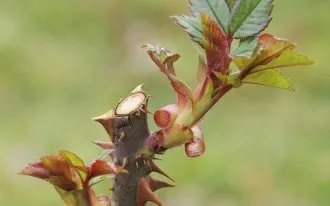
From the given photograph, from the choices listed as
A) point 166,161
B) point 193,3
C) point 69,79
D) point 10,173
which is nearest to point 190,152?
point 193,3

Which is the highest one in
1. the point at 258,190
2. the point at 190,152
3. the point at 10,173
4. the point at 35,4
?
the point at 190,152

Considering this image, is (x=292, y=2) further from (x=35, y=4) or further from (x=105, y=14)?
(x=35, y=4)

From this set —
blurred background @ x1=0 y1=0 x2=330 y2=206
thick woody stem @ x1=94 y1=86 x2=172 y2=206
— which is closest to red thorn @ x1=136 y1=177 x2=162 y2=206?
thick woody stem @ x1=94 y1=86 x2=172 y2=206

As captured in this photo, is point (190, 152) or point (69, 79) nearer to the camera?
point (190, 152)

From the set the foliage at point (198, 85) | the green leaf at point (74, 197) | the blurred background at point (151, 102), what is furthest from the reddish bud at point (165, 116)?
the blurred background at point (151, 102)

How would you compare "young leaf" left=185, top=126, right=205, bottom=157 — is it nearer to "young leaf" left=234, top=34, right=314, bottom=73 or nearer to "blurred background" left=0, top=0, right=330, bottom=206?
"young leaf" left=234, top=34, right=314, bottom=73
